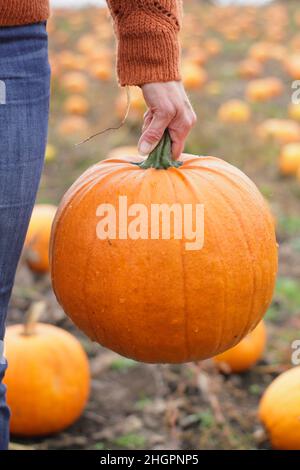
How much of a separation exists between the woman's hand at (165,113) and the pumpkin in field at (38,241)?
84.9 inches

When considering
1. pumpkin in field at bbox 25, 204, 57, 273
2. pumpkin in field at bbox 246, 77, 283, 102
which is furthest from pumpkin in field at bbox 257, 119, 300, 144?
pumpkin in field at bbox 25, 204, 57, 273

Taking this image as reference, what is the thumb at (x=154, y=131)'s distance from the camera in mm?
1751

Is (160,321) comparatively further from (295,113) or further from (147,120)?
(295,113)

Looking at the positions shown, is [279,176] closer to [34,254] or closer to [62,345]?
[34,254]

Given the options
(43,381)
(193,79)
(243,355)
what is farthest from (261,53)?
(43,381)

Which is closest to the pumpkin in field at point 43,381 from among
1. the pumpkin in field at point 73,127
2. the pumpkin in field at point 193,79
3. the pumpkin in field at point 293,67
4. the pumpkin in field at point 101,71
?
the pumpkin in field at point 73,127

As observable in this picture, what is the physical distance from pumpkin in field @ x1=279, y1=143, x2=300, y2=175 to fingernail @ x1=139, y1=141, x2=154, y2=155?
399cm

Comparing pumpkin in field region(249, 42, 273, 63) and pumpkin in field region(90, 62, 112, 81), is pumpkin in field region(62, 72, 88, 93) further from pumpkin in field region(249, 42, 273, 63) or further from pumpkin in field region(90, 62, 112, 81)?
pumpkin in field region(249, 42, 273, 63)

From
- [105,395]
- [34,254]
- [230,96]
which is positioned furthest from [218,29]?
[105,395]

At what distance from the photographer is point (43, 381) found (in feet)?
8.86

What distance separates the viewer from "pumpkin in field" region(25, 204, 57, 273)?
388 cm

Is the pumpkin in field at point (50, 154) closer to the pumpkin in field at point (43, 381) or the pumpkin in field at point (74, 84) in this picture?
the pumpkin in field at point (74, 84)

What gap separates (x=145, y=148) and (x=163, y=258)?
267 millimetres

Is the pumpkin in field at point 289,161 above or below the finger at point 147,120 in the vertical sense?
below
